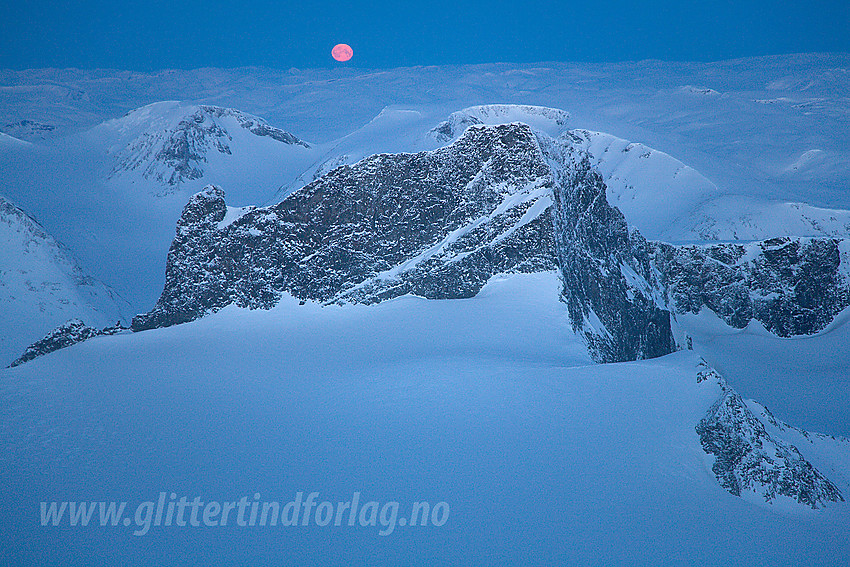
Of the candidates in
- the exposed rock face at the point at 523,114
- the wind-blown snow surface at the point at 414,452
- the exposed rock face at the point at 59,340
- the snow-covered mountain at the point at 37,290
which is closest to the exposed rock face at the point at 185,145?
the snow-covered mountain at the point at 37,290

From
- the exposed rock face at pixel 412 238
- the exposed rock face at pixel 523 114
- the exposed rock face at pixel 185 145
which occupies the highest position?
the exposed rock face at pixel 185 145

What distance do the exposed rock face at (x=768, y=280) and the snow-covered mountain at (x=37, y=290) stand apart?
188 ft

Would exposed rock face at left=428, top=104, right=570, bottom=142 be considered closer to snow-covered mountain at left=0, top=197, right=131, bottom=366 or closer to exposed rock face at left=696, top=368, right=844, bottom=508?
snow-covered mountain at left=0, top=197, right=131, bottom=366

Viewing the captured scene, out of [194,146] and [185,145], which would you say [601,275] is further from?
[194,146]

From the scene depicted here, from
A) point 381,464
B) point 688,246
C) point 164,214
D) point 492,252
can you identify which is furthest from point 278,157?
point 381,464

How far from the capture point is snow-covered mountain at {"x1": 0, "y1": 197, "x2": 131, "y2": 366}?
4512 centimetres

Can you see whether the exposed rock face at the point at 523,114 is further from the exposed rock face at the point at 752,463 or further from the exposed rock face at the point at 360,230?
the exposed rock face at the point at 752,463

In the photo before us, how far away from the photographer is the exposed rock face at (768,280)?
139 feet

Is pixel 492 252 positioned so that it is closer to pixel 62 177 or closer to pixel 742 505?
pixel 742 505

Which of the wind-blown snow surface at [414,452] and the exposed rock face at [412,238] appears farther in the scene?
the exposed rock face at [412,238]

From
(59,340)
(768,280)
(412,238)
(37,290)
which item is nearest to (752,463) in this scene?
(412,238)

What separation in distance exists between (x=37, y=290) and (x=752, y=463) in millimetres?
60299

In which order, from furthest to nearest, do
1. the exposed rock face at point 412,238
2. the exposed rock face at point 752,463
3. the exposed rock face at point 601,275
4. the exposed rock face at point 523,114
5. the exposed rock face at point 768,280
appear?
the exposed rock face at point 523,114, the exposed rock face at point 768,280, the exposed rock face at point 412,238, the exposed rock face at point 601,275, the exposed rock face at point 752,463

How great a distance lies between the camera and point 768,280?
43500mm
